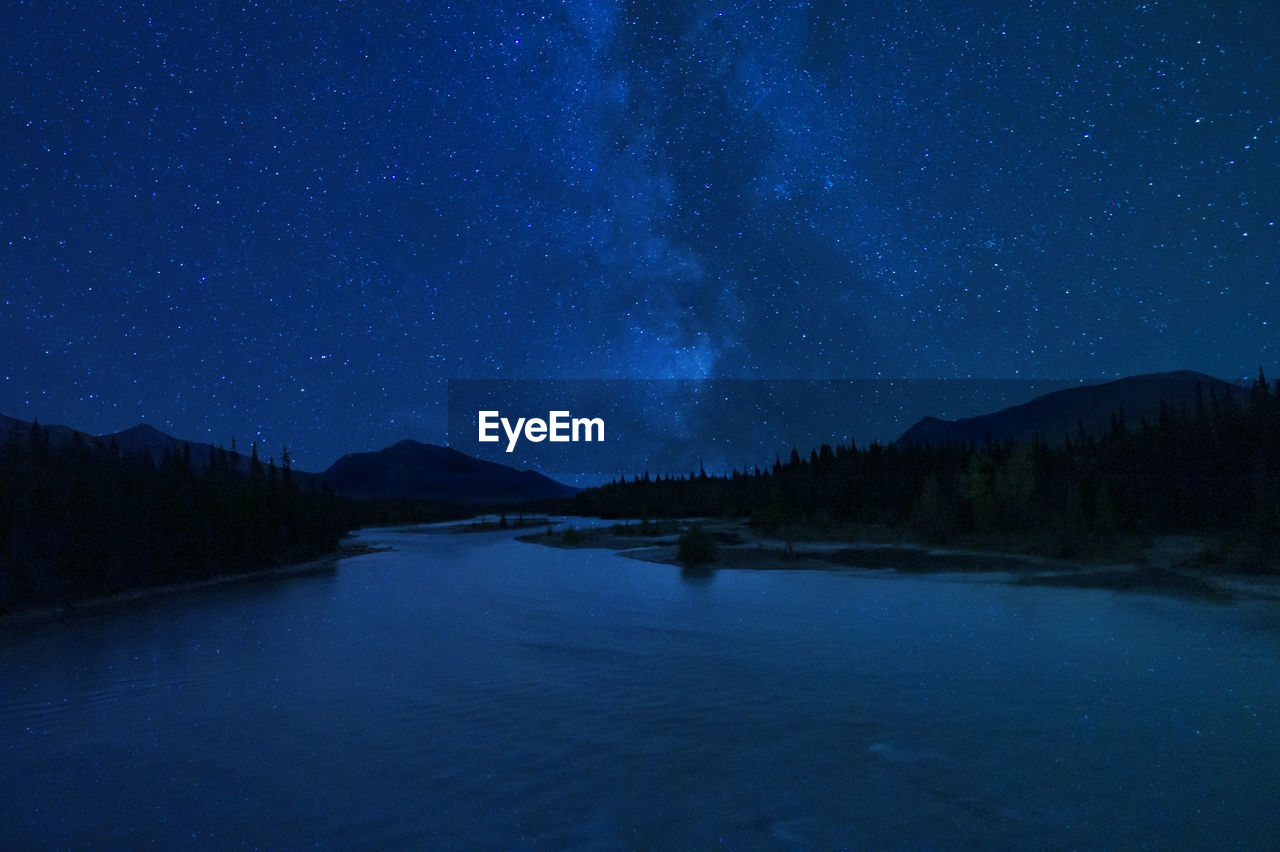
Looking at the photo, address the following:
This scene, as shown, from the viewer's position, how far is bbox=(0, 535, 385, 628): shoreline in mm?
41734

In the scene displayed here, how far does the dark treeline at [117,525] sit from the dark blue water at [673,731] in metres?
16.8

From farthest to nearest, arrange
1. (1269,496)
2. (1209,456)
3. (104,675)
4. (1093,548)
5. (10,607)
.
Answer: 1. (1209,456)
2. (1093,548)
3. (1269,496)
4. (10,607)
5. (104,675)

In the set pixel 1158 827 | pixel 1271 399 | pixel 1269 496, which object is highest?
pixel 1271 399

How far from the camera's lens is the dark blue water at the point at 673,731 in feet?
41.7

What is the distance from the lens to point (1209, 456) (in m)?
64.4

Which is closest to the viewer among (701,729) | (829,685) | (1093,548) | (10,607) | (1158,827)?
(1158,827)

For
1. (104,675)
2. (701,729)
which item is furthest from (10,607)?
(701,729)

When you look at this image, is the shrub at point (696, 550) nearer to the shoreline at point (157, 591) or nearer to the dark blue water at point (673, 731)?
the dark blue water at point (673, 731)

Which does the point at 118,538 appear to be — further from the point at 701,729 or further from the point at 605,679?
the point at 701,729

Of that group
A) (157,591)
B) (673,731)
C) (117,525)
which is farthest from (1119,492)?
(117,525)

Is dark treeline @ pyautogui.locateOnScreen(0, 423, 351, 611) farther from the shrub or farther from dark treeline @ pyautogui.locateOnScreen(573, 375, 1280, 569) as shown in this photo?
dark treeline @ pyautogui.locateOnScreen(573, 375, 1280, 569)

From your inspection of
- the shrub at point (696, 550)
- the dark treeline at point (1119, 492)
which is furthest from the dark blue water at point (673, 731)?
the shrub at point (696, 550)

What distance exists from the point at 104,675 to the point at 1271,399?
281 ft

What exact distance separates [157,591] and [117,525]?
5.38 metres
